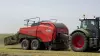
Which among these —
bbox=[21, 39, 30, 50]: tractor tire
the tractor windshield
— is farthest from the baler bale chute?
the tractor windshield

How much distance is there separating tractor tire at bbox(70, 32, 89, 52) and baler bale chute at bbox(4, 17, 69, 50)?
2.57 meters

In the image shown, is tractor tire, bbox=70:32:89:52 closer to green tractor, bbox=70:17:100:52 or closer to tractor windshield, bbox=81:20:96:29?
green tractor, bbox=70:17:100:52

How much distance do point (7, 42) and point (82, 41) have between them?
10.00 meters

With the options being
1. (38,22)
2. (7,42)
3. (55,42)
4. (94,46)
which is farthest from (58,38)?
(7,42)

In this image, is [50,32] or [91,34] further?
[50,32]

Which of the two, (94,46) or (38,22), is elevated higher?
(38,22)

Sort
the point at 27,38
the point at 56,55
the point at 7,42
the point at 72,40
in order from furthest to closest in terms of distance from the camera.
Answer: the point at 7,42, the point at 27,38, the point at 72,40, the point at 56,55

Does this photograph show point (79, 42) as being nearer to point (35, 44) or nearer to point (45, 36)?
point (45, 36)

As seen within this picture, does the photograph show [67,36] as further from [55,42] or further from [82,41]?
[82,41]

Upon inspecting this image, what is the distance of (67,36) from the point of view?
2717 centimetres

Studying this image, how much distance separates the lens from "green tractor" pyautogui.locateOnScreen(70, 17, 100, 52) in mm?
23219

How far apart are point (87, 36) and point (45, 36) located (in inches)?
200

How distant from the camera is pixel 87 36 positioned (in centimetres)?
2334

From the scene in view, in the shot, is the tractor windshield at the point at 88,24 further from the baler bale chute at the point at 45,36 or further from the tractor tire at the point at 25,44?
the tractor tire at the point at 25,44
